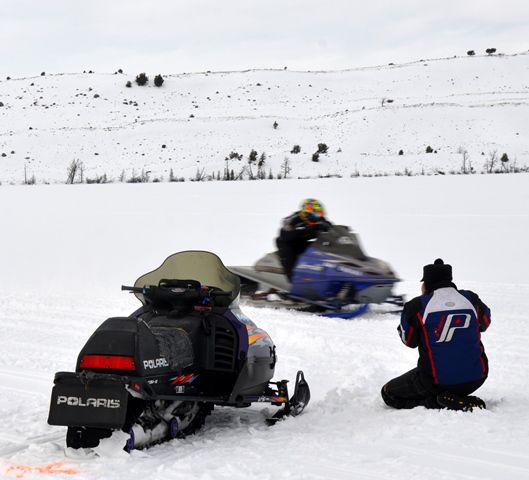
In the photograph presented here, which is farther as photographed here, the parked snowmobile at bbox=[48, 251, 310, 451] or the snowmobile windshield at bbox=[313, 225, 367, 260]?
the snowmobile windshield at bbox=[313, 225, 367, 260]

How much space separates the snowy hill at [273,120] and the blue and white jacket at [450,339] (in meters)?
22.7

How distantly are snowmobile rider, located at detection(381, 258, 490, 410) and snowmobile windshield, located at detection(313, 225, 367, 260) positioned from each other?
438cm

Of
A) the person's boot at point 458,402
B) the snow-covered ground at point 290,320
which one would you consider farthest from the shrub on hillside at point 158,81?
the person's boot at point 458,402

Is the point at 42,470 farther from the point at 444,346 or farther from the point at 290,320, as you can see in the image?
the point at 290,320

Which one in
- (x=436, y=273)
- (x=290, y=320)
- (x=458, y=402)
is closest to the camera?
(x=458, y=402)

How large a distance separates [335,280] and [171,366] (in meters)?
5.21

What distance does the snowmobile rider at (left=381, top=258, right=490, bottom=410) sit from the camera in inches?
205

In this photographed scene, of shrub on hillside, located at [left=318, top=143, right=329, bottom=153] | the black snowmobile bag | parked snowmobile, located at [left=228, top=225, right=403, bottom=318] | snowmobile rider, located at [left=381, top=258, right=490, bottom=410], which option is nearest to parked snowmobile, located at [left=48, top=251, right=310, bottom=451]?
the black snowmobile bag

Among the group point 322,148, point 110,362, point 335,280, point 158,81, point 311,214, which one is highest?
point 158,81

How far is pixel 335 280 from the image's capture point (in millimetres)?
9453

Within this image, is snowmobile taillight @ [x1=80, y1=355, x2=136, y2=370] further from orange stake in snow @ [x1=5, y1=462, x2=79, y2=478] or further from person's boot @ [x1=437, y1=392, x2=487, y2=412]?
person's boot @ [x1=437, y1=392, x2=487, y2=412]

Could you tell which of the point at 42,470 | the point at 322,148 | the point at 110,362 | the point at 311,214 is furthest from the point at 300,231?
the point at 322,148

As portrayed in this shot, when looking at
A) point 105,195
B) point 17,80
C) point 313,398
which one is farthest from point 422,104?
point 313,398

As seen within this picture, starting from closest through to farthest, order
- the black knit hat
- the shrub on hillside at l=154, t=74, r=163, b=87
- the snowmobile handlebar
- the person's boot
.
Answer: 1. the snowmobile handlebar
2. the person's boot
3. the black knit hat
4. the shrub on hillside at l=154, t=74, r=163, b=87
